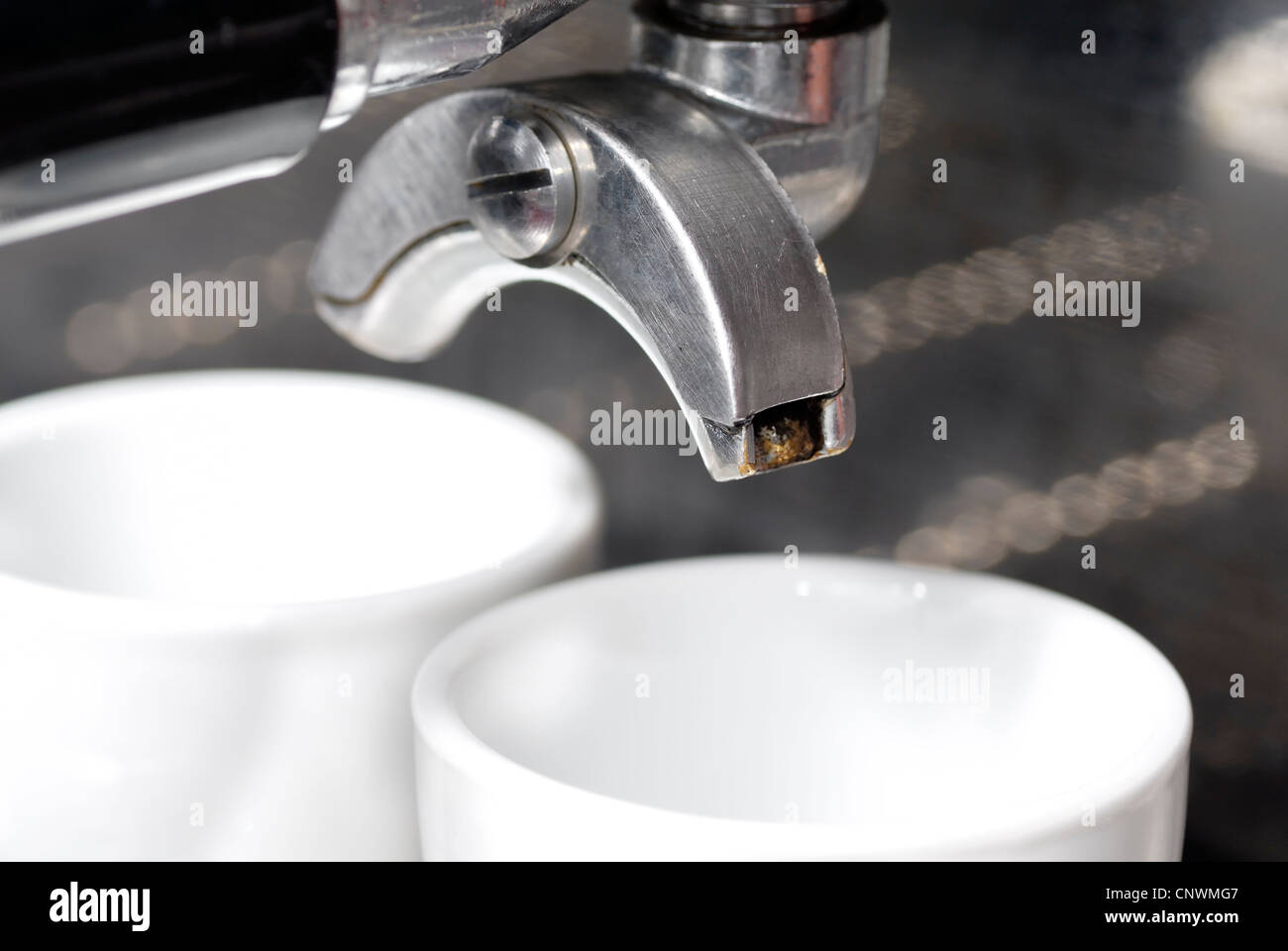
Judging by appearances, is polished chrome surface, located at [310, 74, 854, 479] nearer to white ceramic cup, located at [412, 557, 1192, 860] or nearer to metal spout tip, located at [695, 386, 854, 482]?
metal spout tip, located at [695, 386, 854, 482]

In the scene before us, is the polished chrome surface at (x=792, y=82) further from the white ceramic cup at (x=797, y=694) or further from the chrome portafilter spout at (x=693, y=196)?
the white ceramic cup at (x=797, y=694)

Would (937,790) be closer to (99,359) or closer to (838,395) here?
(838,395)

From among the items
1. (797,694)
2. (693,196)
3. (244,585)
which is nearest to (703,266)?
(693,196)

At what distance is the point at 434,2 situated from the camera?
34cm

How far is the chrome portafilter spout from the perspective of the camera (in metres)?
0.36

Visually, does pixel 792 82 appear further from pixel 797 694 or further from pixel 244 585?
pixel 244 585

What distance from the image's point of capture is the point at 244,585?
0.61 meters

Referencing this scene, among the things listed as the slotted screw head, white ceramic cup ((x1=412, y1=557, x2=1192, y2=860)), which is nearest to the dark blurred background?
white ceramic cup ((x1=412, y1=557, x2=1192, y2=860))

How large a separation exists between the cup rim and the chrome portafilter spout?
0.08 m

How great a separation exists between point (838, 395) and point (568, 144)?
0.28 feet

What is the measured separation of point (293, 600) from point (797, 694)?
17 centimetres

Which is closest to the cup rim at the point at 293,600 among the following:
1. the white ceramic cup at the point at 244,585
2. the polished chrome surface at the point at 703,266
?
the white ceramic cup at the point at 244,585
